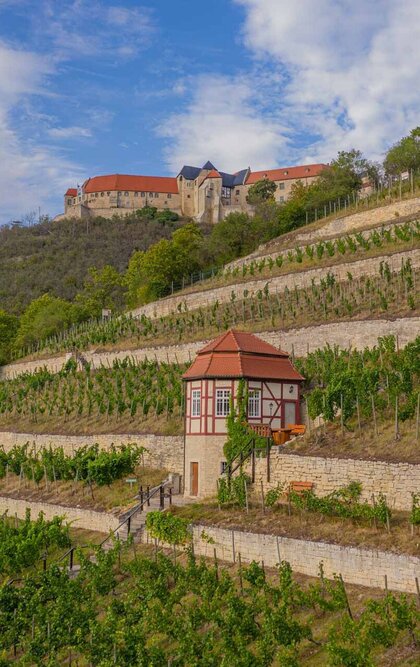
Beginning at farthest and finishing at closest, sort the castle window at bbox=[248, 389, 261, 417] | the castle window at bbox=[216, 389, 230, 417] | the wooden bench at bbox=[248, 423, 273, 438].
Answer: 1. the castle window at bbox=[248, 389, 261, 417]
2. the castle window at bbox=[216, 389, 230, 417]
3. the wooden bench at bbox=[248, 423, 273, 438]

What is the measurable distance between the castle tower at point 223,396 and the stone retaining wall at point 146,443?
2696 mm

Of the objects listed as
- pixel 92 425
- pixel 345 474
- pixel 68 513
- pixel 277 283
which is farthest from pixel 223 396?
pixel 277 283

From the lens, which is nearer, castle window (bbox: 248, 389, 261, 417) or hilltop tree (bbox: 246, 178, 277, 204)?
castle window (bbox: 248, 389, 261, 417)

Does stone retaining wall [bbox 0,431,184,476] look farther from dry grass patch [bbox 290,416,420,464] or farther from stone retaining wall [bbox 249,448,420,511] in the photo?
dry grass patch [bbox 290,416,420,464]

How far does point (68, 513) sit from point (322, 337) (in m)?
13.5

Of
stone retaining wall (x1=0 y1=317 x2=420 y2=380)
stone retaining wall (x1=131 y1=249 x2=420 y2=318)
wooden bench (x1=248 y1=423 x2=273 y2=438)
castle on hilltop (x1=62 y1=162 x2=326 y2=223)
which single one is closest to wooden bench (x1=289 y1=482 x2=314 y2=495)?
wooden bench (x1=248 y1=423 x2=273 y2=438)

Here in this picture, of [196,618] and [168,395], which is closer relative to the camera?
[196,618]

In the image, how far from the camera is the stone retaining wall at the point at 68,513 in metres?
28.9

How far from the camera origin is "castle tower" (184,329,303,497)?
28.3 metres

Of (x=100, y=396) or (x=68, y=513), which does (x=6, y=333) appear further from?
(x=68, y=513)

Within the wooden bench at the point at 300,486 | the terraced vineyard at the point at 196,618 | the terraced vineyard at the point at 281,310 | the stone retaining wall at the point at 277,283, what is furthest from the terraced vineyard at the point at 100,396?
the terraced vineyard at the point at 196,618

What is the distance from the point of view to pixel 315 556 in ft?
66.1

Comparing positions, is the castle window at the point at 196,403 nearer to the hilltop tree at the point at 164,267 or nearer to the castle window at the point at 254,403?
the castle window at the point at 254,403

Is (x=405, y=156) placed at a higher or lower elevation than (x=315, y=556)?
higher
